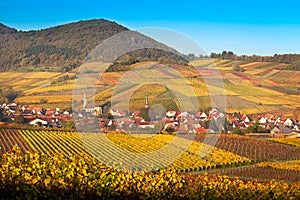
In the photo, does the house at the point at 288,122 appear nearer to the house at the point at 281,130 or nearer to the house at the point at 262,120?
the house at the point at 262,120

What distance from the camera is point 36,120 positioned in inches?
1918

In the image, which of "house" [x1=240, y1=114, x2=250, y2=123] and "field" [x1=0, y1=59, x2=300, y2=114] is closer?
"house" [x1=240, y1=114, x2=250, y2=123]

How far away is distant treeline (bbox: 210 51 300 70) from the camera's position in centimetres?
9309

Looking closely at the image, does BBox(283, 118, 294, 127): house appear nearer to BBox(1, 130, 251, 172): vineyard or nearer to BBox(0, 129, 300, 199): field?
BBox(0, 129, 300, 199): field

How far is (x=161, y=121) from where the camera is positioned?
4522 centimetres

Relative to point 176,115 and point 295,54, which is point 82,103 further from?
point 295,54

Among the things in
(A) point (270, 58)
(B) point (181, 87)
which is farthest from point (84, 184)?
(A) point (270, 58)

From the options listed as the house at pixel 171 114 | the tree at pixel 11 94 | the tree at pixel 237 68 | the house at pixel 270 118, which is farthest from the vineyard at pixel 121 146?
the tree at pixel 237 68

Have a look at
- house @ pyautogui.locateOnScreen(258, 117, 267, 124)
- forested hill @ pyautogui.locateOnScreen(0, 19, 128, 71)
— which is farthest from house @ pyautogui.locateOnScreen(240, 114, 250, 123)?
forested hill @ pyautogui.locateOnScreen(0, 19, 128, 71)

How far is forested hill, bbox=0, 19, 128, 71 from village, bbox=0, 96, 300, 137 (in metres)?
45.5

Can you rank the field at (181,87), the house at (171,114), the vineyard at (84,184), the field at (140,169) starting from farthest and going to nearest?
the field at (181,87), the house at (171,114), the field at (140,169), the vineyard at (84,184)

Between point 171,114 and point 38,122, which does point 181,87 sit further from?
point 38,122

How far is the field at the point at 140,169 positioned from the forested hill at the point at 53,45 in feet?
228

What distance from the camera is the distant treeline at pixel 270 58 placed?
305 ft
